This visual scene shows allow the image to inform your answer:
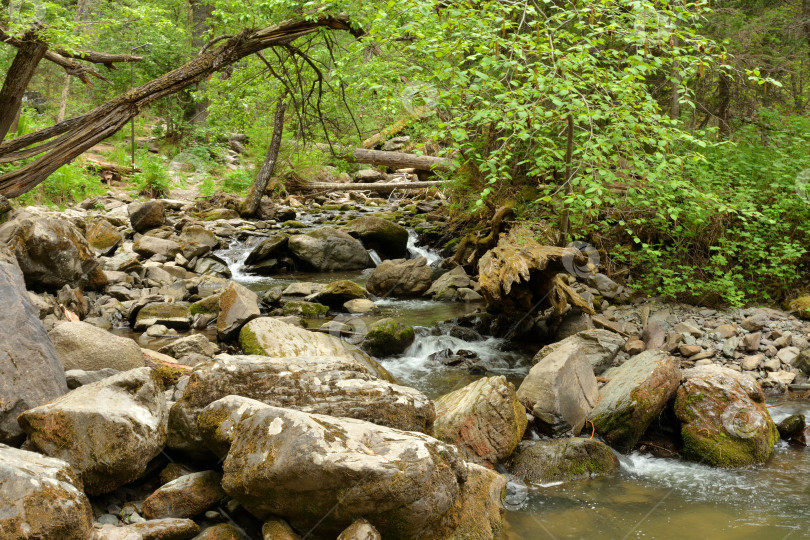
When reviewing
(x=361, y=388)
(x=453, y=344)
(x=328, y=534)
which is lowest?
(x=453, y=344)

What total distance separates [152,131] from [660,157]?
68.7 ft

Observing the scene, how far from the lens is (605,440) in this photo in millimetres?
5398

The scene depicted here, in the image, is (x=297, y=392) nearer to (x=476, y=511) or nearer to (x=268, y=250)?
(x=476, y=511)

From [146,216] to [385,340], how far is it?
8.30 metres

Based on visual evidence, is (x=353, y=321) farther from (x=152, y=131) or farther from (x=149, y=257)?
(x=152, y=131)

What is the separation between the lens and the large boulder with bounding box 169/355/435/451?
3.80 m

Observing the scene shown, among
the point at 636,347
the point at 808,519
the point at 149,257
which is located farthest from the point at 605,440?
the point at 149,257

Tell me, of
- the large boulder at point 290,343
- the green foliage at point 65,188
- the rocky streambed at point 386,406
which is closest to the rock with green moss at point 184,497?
the rocky streambed at point 386,406

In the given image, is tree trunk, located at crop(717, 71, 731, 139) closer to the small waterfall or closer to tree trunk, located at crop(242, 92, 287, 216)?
the small waterfall

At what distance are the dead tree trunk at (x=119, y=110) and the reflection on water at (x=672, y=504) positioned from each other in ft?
17.9

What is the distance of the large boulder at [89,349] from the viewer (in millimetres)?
5113

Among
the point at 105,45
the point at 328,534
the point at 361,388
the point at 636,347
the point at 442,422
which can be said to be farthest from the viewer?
the point at 105,45

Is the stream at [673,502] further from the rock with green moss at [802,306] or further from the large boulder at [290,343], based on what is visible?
the rock with green moss at [802,306]

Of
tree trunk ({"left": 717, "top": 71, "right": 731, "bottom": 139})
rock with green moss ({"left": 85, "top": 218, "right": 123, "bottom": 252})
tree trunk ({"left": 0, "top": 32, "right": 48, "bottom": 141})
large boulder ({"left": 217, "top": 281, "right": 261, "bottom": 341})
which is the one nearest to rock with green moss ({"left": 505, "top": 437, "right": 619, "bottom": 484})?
large boulder ({"left": 217, "top": 281, "right": 261, "bottom": 341})
